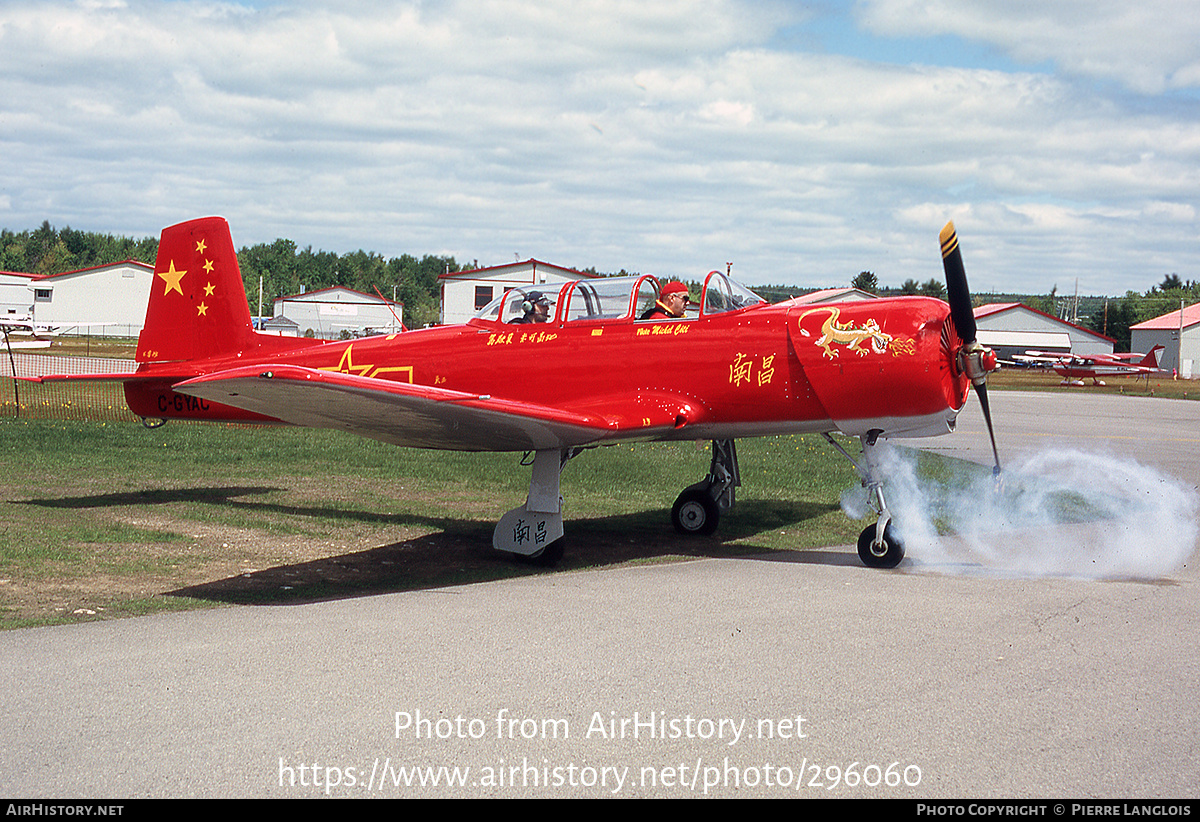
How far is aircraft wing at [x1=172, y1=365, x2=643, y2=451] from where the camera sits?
6.84m

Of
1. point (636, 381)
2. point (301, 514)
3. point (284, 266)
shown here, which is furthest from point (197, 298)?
point (284, 266)

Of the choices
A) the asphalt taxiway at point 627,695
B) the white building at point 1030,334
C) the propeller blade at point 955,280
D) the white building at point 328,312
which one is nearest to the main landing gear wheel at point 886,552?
the asphalt taxiway at point 627,695

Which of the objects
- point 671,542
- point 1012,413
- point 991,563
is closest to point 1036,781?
point 991,563

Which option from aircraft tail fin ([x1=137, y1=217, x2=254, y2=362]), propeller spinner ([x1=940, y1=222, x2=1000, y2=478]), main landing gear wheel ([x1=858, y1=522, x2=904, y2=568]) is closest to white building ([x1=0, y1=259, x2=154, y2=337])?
aircraft tail fin ([x1=137, y1=217, x2=254, y2=362])

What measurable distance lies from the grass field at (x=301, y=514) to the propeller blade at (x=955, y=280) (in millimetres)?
2865

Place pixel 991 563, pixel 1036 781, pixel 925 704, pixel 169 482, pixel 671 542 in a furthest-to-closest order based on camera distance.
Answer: pixel 169 482 → pixel 671 542 → pixel 991 563 → pixel 925 704 → pixel 1036 781

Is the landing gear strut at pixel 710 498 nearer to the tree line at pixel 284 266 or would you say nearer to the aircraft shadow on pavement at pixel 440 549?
the aircraft shadow on pavement at pixel 440 549

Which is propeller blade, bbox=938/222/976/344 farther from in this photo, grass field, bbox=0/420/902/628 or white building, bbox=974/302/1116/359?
white building, bbox=974/302/1116/359

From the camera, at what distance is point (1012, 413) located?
29.5 m

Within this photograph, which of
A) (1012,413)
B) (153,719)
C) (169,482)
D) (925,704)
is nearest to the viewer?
(153,719)

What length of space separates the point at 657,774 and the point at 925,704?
1.60m

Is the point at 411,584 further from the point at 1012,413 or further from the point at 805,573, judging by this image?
the point at 1012,413

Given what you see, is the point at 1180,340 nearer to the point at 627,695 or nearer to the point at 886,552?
the point at 886,552

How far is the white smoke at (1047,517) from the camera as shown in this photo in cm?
881
